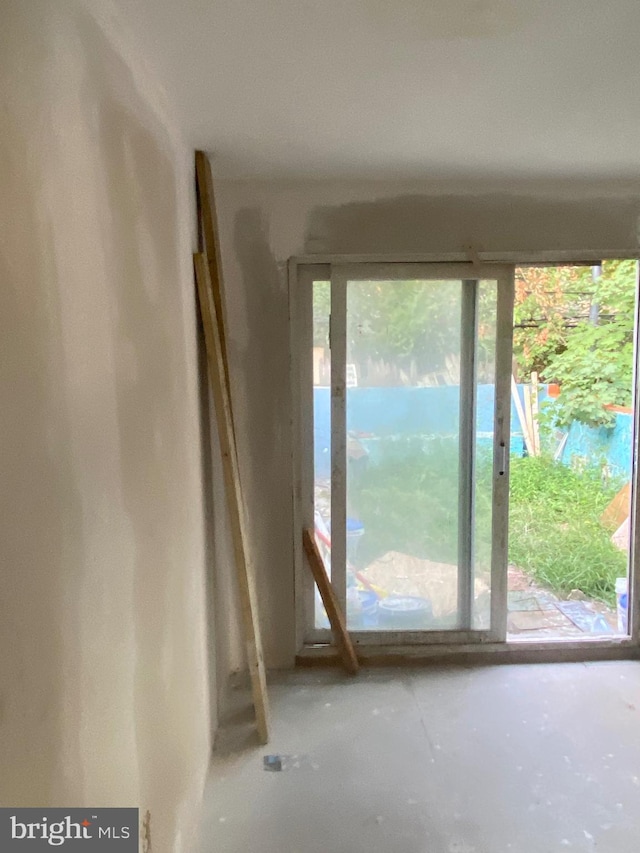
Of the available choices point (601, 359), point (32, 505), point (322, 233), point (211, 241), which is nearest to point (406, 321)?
point (322, 233)

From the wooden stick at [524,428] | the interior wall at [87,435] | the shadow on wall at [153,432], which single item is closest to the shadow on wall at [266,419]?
the shadow on wall at [153,432]

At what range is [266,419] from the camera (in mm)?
3107

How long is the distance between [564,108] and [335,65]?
31.9 inches

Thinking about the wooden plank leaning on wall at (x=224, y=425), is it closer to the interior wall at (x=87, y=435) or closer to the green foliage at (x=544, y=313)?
the interior wall at (x=87, y=435)

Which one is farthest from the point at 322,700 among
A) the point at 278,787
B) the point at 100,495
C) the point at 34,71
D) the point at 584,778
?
the point at 34,71

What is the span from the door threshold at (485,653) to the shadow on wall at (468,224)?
191 cm

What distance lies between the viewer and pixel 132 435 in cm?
151

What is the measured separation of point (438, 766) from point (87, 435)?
76.9 inches

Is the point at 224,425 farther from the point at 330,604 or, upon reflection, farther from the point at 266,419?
the point at 330,604

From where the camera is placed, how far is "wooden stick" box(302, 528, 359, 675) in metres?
3.13

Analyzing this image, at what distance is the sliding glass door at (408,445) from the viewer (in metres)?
3.10

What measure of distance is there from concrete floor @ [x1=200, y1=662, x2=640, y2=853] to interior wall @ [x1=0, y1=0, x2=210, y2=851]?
1.28 ft

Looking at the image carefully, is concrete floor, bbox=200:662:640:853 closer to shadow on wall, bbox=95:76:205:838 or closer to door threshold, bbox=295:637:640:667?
door threshold, bbox=295:637:640:667

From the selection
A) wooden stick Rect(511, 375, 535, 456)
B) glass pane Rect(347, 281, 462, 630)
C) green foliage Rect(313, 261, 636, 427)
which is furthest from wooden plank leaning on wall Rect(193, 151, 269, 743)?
green foliage Rect(313, 261, 636, 427)
